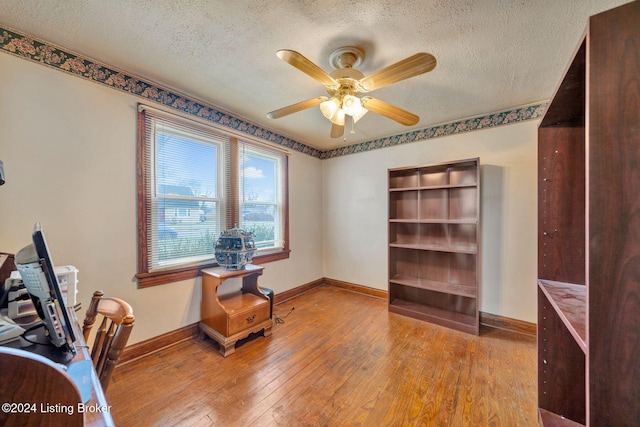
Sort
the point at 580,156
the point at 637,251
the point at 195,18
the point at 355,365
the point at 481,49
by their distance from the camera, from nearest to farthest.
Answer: the point at 637,251 → the point at 580,156 → the point at 195,18 → the point at 481,49 → the point at 355,365

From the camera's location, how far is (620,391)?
0.57 metres

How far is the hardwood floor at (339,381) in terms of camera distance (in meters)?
1.50

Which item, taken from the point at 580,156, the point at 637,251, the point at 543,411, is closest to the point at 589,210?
the point at 637,251

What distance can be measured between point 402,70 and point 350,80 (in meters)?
0.37

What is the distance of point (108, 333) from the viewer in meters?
1.06

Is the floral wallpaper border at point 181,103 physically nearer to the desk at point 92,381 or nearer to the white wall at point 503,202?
the white wall at point 503,202

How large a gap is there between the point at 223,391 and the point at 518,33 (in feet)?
10.4

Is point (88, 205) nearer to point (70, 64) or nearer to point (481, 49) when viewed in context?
point (70, 64)

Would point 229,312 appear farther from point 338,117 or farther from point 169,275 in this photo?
point 338,117

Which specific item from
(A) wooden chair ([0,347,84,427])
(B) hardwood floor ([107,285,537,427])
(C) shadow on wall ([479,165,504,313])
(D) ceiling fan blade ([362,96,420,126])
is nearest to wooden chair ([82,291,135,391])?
(A) wooden chair ([0,347,84,427])

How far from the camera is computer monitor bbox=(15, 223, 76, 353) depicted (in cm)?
73

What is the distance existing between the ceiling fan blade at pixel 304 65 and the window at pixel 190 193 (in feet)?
5.05

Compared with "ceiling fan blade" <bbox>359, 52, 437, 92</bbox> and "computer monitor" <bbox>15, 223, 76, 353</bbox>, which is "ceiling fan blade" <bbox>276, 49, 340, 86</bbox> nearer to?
"ceiling fan blade" <bbox>359, 52, 437, 92</bbox>

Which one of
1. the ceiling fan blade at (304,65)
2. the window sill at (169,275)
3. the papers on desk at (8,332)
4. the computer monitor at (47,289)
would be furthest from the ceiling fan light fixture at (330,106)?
the window sill at (169,275)
